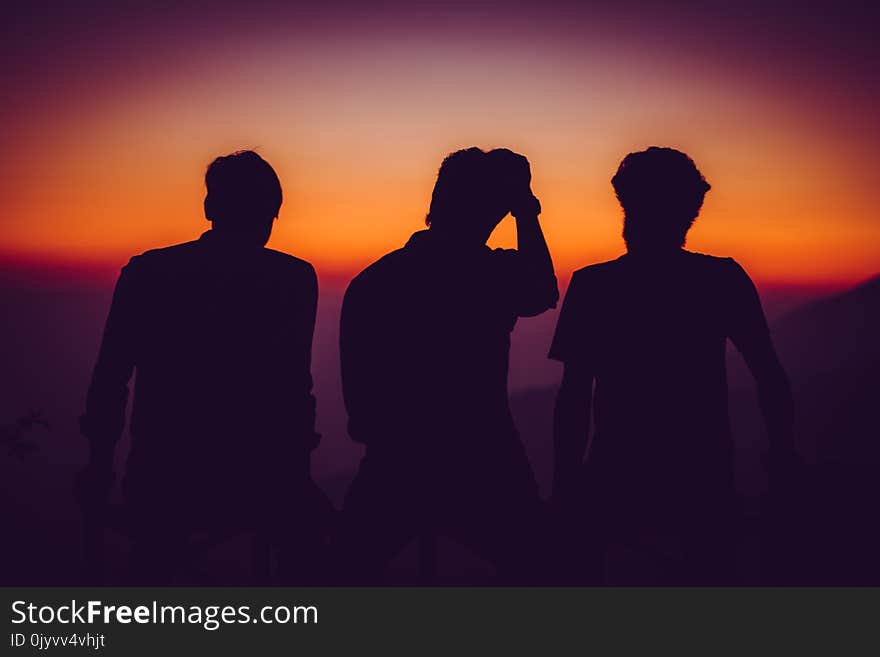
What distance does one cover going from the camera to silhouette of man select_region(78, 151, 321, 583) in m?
2.88

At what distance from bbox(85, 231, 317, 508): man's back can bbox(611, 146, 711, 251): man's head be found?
4.28 feet

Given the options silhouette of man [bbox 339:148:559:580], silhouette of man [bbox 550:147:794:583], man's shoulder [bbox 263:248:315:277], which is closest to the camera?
silhouette of man [bbox 339:148:559:580]

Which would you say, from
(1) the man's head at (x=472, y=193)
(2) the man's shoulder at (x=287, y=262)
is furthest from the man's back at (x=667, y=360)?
(2) the man's shoulder at (x=287, y=262)

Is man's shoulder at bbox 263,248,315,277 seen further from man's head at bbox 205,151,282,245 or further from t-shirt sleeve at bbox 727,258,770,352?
t-shirt sleeve at bbox 727,258,770,352

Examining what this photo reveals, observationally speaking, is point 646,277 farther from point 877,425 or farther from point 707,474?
point 877,425

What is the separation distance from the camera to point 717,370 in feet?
9.36

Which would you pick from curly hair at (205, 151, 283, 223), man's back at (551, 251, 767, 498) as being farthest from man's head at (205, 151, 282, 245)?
man's back at (551, 251, 767, 498)

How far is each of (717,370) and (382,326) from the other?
1.25 meters

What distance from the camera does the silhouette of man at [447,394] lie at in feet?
8.54

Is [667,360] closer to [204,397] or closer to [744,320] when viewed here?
[744,320]

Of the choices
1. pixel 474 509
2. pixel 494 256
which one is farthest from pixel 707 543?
pixel 494 256

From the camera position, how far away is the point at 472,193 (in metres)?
2.67

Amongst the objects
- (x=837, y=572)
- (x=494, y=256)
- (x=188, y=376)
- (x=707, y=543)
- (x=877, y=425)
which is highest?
(x=494, y=256)

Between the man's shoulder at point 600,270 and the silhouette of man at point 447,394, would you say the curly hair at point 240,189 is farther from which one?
the man's shoulder at point 600,270
